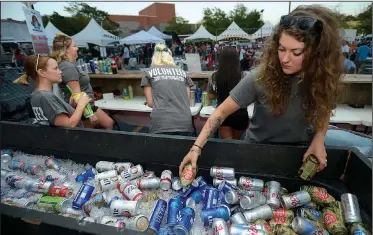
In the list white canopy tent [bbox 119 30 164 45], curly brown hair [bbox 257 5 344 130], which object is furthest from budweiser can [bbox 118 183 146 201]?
white canopy tent [bbox 119 30 164 45]

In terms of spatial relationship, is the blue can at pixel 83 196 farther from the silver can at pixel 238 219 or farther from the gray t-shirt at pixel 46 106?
the silver can at pixel 238 219

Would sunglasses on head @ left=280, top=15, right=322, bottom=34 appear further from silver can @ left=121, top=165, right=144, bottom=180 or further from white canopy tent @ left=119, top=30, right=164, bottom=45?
white canopy tent @ left=119, top=30, right=164, bottom=45

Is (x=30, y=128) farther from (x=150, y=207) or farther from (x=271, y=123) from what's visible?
(x=271, y=123)

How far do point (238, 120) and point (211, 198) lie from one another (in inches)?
70.9

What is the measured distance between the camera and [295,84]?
145cm

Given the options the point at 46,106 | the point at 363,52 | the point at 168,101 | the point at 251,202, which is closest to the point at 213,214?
the point at 251,202

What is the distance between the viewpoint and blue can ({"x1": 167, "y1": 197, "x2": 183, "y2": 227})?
1258 millimetres

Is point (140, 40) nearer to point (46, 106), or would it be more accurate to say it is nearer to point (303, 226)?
point (46, 106)

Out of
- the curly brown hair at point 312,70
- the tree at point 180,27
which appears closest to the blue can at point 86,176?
the curly brown hair at point 312,70

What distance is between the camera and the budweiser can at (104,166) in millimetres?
1773

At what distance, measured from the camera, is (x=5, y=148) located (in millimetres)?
2193

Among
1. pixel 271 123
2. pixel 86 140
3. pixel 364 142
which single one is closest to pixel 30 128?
pixel 86 140

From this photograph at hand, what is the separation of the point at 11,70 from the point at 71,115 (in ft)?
14.5

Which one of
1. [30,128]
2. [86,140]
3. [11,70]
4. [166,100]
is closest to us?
[86,140]
